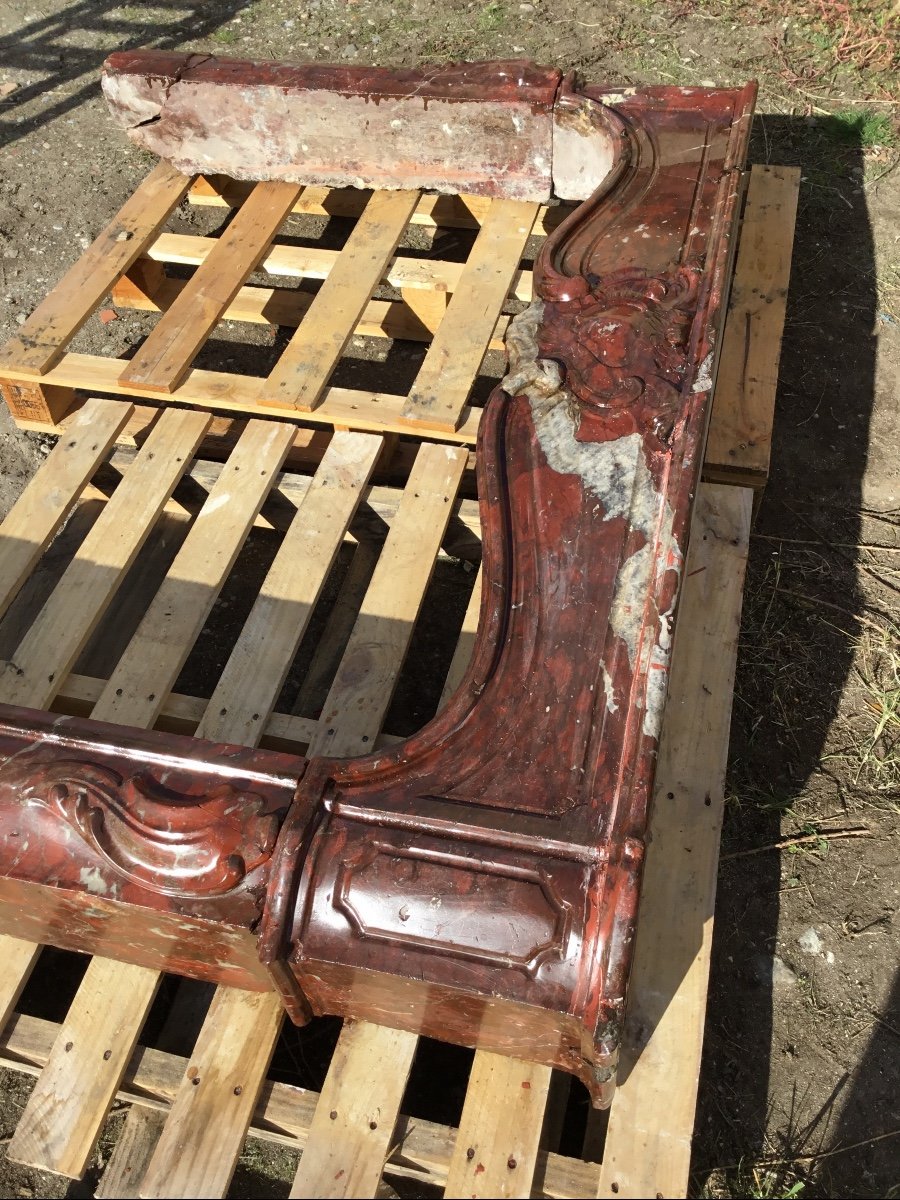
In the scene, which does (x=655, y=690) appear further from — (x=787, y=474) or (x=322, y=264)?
(x=322, y=264)

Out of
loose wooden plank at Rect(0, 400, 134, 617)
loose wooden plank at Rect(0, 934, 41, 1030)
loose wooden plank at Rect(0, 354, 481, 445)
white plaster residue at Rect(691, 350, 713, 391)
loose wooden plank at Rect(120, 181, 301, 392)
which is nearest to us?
loose wooden plank at Rect(0, 934, 41, 1030)

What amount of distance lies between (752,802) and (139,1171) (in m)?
1.50

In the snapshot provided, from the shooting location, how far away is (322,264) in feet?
10.4

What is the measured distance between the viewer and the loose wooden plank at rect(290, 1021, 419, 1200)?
→ 5.66 ft

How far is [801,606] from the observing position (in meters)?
2.70

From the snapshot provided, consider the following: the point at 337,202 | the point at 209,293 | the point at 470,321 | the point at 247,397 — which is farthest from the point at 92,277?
the point at 470,321

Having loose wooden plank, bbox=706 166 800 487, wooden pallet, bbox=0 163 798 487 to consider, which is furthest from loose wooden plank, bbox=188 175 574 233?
loose wooden plank, bbox=706 166 800 487

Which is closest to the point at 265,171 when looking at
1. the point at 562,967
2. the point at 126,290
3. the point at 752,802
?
the point at 126,290

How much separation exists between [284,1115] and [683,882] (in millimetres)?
870

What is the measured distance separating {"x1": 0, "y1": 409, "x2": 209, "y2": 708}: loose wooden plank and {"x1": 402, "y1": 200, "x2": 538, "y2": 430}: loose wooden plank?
638mm

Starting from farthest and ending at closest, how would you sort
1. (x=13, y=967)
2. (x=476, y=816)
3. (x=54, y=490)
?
1. (x=54, y=490)
2. (x=13, y=967)
3. (x=476, y=816)

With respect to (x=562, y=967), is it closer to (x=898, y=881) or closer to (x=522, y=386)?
(x=898, y=881)

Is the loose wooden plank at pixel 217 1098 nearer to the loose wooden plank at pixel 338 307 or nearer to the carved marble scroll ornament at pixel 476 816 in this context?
the carved marble scroll ornament at pixel 476 816

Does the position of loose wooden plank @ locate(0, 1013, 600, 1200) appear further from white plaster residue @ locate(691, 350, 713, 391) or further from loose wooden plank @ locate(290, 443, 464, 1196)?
white plaster residue @ locate(691, 350, 713, 391)
